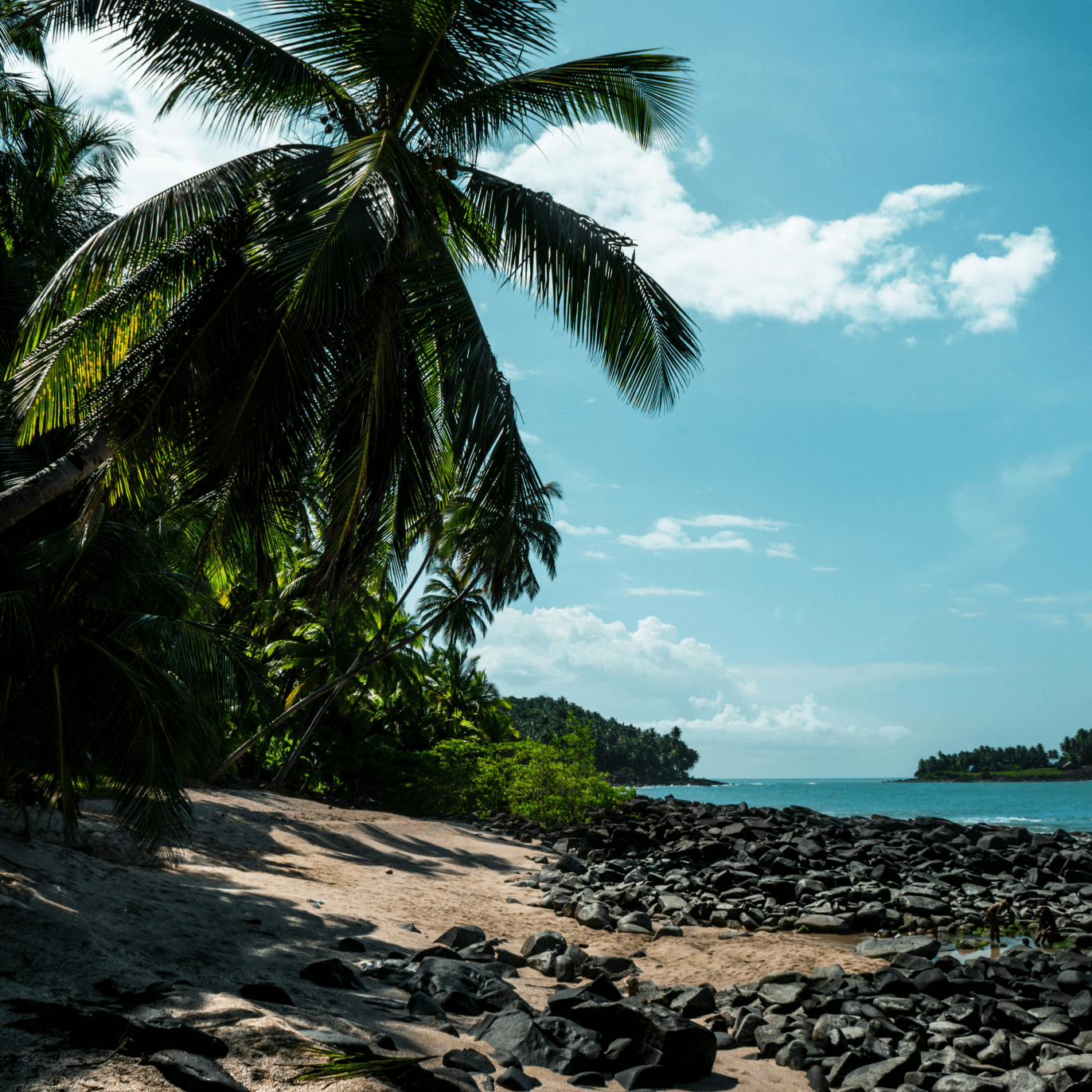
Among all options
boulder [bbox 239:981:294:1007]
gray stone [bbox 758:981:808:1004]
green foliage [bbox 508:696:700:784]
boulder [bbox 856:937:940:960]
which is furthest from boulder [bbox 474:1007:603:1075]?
green foliage [bbox 508:696:700:784]

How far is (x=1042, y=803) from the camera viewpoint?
5825cm

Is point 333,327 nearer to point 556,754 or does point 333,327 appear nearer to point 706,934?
point 706,934

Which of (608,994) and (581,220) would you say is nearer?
(608,994)

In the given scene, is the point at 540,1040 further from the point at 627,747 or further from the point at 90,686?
the point at 627,747

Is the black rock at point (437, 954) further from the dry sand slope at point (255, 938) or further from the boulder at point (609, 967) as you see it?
the boulder at point (609, 967)

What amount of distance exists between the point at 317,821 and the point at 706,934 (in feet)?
28.0

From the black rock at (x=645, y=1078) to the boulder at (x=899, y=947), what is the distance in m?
4.75

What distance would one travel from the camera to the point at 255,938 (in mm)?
7121

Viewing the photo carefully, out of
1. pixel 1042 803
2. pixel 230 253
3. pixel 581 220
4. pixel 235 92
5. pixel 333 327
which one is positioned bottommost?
pixel 1042 803

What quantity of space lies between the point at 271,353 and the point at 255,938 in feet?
16.3

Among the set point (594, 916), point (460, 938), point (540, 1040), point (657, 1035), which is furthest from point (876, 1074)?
point (594, 916)

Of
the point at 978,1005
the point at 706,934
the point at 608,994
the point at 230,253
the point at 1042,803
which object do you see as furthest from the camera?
the point at 1042,803

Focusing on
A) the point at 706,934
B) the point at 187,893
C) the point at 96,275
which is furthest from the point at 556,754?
the point at 96,275

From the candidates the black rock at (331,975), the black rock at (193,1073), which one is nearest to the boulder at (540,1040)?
the black rock at (331,975)
